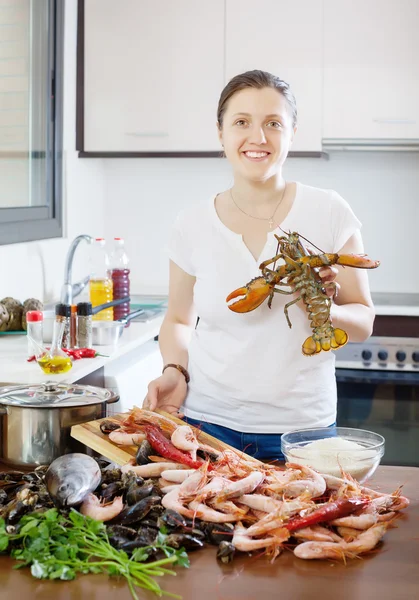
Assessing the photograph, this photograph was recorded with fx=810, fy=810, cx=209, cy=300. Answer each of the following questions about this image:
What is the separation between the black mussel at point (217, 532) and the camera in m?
1.09

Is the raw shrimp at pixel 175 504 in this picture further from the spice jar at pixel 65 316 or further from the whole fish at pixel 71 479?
the spice jar at pixel 65 316

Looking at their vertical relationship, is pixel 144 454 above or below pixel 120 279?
below

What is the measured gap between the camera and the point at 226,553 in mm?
1047

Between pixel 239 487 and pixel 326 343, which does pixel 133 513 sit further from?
pixel 326 343

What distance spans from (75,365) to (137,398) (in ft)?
2.04

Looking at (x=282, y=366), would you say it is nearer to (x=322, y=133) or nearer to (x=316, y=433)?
(x=316, y=433)

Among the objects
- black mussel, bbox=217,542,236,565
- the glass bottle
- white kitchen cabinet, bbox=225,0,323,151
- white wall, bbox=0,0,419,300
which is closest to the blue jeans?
black mussel, bbox=217,542,236,565

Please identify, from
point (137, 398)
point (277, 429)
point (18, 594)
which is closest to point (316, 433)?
point (277, 429)

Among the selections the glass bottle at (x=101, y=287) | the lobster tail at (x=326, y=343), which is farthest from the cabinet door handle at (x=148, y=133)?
the lobster tail at (x=326, y=343)

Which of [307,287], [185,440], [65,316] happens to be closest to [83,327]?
[65,316]

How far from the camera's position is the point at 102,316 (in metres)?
3.12

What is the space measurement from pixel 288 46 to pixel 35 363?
1.89m

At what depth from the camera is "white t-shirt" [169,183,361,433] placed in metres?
1.79

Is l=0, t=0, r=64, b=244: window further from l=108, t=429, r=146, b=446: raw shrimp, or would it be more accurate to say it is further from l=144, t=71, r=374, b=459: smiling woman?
l=108, t=429, r=146, b=446: raw shrimp
